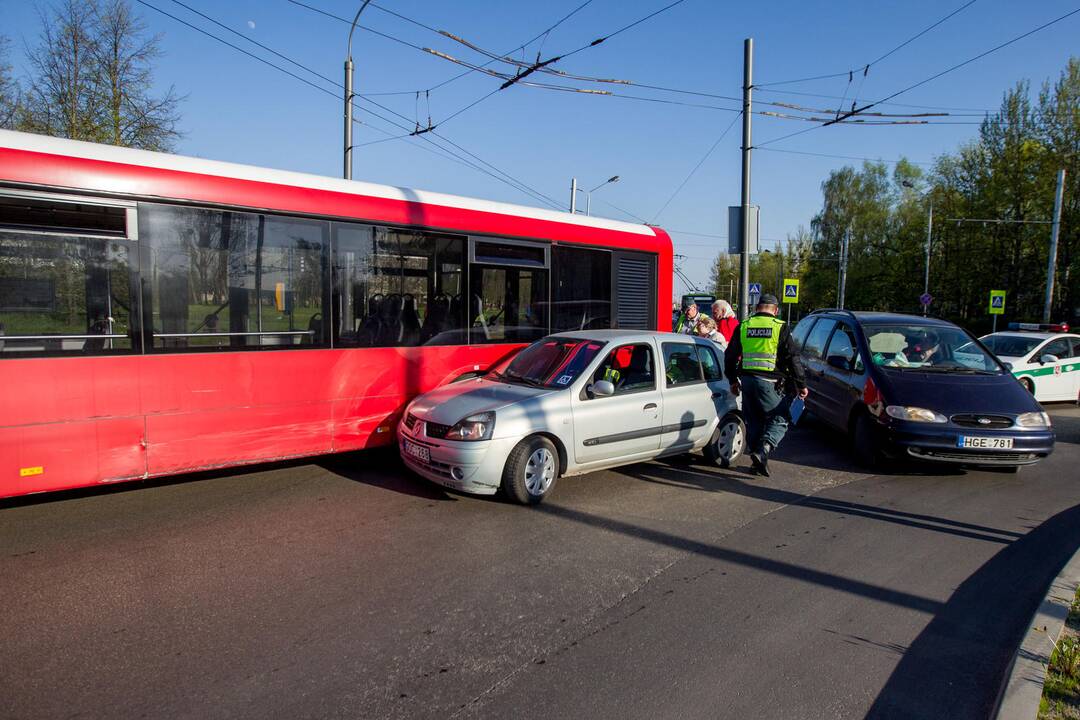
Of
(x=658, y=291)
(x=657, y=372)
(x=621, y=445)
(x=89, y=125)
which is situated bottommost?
(x=621, y=445)

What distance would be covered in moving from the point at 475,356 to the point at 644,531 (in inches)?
125

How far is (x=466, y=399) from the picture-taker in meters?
6.02

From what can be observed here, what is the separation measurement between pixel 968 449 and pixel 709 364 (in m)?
2.75

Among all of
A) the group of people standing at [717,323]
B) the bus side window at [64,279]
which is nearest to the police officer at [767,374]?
the group of people standing at [717,323]

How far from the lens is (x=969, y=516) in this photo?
595cm

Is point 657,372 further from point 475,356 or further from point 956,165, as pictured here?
point 956,165

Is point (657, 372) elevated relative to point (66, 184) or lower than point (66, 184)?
lower

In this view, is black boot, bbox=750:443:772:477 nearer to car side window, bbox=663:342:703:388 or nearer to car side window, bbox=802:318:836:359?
car side window, bbox=663:342:703:388

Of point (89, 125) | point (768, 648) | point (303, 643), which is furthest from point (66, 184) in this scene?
point (89, 125)

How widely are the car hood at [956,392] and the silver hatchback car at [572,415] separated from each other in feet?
5.96

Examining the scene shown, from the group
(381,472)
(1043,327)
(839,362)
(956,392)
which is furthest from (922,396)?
(1043,327)

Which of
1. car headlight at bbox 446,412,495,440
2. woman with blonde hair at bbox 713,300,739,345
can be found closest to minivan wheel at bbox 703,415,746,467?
car headlight at bbox 446,412,495,440

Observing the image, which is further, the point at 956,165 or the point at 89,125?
the point at 956,165

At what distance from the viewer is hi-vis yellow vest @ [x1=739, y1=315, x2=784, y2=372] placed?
6969 mm
